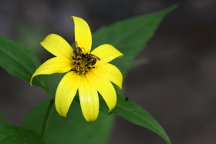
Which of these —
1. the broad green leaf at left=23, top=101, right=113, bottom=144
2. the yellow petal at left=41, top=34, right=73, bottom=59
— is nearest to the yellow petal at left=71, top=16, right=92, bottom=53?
the yellow petal at left=41, top=34, right=73, bottom=59

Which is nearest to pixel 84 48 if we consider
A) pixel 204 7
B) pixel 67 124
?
pixel 67 124

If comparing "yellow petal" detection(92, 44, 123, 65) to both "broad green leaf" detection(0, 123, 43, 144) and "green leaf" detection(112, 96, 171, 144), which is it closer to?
"green leaf" detection(112, 96, 171, 144)

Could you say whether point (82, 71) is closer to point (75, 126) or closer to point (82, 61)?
point (82, 61)

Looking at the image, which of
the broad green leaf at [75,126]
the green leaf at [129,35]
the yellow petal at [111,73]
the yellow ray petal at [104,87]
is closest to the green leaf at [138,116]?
the yellow ray petal at [104,87]

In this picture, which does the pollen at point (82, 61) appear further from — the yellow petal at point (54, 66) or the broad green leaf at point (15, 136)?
the broad green leaf at point (15, 136)

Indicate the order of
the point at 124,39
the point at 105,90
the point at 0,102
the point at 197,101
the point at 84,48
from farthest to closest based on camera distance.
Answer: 1. the point at 197,101
2. the point at 0,102
3. the point at 124,39
4. the point at 84,48
5. the point at 105,90

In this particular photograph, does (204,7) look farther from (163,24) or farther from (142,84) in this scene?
(142,84)

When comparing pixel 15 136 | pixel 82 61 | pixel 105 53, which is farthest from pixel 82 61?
pixel 15 136
